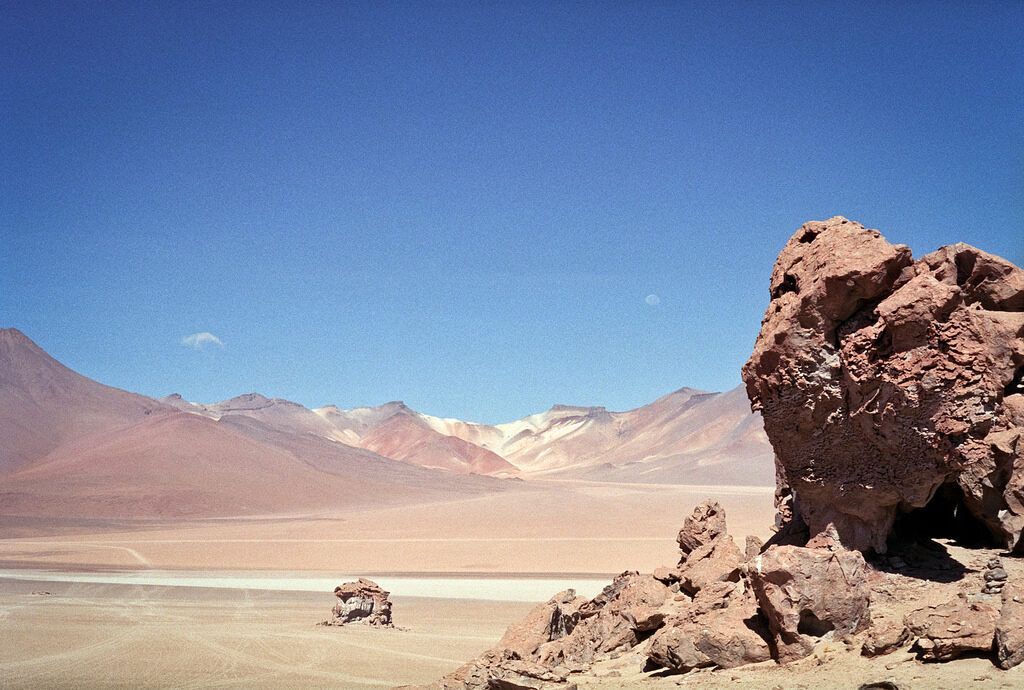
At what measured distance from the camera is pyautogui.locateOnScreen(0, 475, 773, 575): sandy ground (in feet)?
135

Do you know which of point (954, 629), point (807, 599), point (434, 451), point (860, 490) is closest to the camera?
point (954, 629)

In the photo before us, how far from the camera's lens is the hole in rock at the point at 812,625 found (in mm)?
8008

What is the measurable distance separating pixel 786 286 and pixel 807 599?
3.45 metres

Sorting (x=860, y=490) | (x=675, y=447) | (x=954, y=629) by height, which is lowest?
(x=954, y=629)

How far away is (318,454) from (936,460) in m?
111

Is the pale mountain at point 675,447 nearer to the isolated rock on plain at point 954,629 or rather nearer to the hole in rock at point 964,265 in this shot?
the hole in rock at point 964,265

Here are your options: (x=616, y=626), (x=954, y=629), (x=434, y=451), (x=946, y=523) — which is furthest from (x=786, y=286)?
(x=434, y=451)

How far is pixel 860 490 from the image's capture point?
9.10 meters

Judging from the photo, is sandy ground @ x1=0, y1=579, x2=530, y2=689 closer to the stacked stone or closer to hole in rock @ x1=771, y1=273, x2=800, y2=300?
hole in rock @ x1=771, y1=273, x2=800, y2=300

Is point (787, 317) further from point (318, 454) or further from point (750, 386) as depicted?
point (318, 454)

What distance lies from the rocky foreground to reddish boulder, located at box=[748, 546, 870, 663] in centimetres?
1

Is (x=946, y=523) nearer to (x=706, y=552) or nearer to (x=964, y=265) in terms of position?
(x=706, y=552)

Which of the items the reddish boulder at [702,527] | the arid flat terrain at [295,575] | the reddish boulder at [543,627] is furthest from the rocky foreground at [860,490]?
the arid flat terrain at [295,575]

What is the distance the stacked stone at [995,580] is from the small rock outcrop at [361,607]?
14.3 metres
